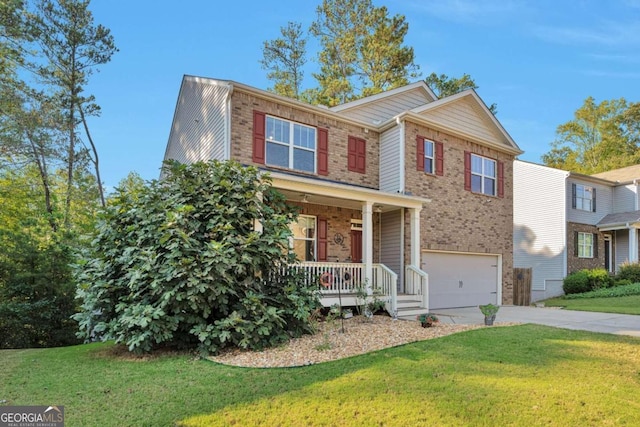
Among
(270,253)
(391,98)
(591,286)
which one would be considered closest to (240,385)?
(270,253)

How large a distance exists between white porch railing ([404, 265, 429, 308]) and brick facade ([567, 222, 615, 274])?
43.1ft

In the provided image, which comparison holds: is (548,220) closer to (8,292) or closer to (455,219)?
(455,219)

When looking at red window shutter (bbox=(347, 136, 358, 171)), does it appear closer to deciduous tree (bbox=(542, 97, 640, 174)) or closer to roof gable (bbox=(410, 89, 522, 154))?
roof gable (bbox=(410, 89, 522, 154))

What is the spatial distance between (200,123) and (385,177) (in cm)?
616

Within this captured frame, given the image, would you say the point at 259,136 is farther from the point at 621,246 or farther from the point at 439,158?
the point at 621,246

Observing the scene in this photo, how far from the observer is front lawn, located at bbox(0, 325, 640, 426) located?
12.8ft

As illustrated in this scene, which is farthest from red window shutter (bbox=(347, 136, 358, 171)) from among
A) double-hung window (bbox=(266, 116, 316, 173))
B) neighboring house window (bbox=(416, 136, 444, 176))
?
neighboring house window (bbox=(416, 136, 444, 176))

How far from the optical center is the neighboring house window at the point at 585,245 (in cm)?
2077

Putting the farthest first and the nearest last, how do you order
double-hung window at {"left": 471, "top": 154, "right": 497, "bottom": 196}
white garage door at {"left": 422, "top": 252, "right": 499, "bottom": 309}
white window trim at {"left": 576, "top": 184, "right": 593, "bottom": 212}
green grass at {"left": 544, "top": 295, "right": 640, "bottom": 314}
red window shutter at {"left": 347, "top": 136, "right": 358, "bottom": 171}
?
white window trim at {"left": 576, "top": 184, "right": 593, "bottom": 212}, double-hung window at {"left": 471, "top": 154, "right": 497, "bottom": 196}, white garage door at {"left": 422, "top": 252, "right": 499, "bottom": 309}, red window shutter at {"left": 347, "top": 136, "right": 358, "bottom": 171}, green grass at {"left": 544, "top": 295, "right": 640, "bottom": 314}

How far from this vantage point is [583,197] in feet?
70.1

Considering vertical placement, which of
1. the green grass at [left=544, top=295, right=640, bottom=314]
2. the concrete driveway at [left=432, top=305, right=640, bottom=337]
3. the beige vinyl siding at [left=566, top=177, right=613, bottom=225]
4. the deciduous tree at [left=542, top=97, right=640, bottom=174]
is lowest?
the green grass at [left=544, top=295, right=640, bottom=314]

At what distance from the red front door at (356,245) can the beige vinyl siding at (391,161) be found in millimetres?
1730

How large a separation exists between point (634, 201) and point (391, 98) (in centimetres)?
1730

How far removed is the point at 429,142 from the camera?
1300 centimetres
